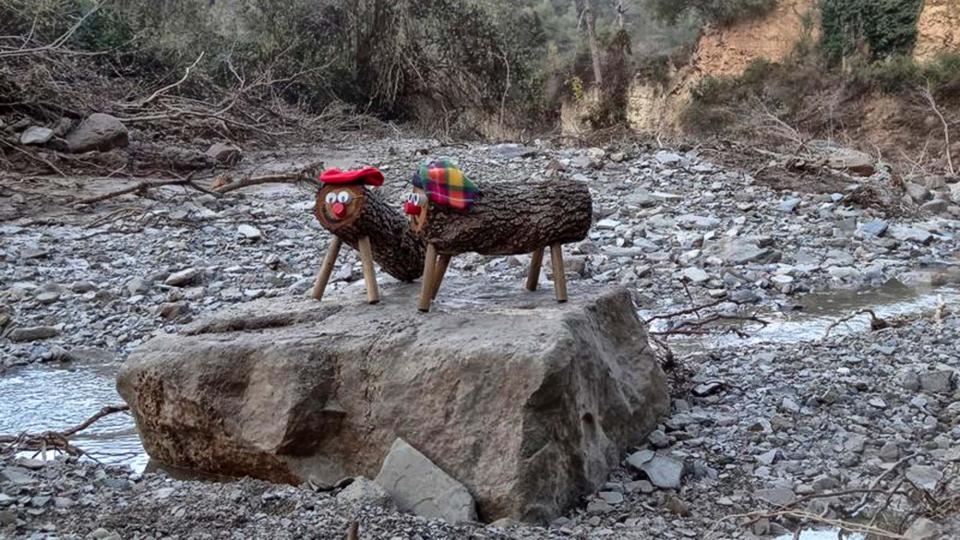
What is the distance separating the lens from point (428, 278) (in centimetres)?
403

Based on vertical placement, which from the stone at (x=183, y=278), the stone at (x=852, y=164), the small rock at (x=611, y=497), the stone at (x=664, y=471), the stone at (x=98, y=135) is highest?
the stone at (x=98, y=135)

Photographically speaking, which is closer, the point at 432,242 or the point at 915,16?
the point at 432,242

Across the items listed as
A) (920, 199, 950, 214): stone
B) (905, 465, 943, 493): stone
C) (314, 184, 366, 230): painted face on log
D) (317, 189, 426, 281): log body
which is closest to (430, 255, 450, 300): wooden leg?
(317, 189, 426, 281): log body

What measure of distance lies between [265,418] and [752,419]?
211 centimetres

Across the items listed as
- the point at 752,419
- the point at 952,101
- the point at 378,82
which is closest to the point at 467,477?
the point at 752,419

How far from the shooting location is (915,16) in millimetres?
19953

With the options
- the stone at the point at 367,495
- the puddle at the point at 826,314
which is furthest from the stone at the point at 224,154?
the stone at the point at 367,495

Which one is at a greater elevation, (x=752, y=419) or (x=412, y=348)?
(x=412, y=348)

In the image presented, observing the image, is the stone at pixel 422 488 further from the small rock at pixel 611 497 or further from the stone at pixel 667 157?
the stone at pixel 667 157

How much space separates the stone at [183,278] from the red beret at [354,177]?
370 centimetres

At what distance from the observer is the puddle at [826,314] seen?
6.28 meters

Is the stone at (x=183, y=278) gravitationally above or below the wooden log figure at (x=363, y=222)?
A: below

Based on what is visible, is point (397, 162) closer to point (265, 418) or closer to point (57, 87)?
point (57, 87)

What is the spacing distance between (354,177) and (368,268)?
377 millimetres
